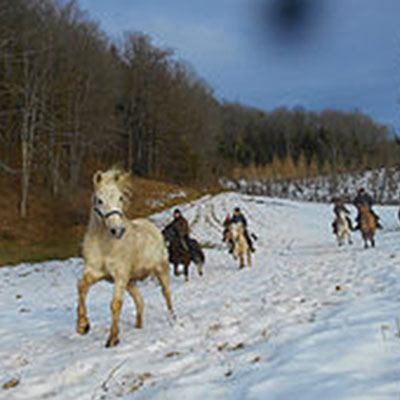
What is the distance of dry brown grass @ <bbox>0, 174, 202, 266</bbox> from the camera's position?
19.5 meters

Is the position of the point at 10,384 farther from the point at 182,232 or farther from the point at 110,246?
the point at 182,232

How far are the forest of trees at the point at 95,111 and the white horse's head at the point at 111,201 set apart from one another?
2299 millimetres

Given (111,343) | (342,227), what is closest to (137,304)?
(111,343)

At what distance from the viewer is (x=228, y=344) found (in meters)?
4.62

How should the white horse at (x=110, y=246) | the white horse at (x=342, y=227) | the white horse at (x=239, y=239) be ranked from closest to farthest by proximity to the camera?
the white horse at (x=110, y=246)
the white horse at (x=239, y=239)
the white horse at (x=342, y=227)

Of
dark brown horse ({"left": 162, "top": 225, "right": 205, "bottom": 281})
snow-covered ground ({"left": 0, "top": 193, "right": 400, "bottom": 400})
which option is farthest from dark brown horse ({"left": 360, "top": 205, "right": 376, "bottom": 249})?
dark brown horse ({"left": 162, "top": 225, "right": 205, "bottom": 281})

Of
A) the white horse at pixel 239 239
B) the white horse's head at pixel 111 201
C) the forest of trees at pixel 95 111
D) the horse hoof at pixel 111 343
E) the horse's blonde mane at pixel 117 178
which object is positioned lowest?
the horse hoof at pixel 111 343

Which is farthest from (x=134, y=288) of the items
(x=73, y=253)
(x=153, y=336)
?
(x=73, y=253)

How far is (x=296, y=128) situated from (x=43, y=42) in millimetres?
89498

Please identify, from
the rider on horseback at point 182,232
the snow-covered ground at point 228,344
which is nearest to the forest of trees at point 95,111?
the snow-covered ground at point 228,344

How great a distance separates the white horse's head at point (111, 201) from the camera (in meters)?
4.71

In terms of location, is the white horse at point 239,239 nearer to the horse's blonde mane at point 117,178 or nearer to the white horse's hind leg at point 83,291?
the white horse's hind leg at point 83,291

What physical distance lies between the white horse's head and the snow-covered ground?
1.58m

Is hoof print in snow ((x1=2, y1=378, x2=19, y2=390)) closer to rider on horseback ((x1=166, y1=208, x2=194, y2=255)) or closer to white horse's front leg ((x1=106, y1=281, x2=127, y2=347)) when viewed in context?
white horse's front leg ((x1=106, y1=281, x2=127, y2=347))
